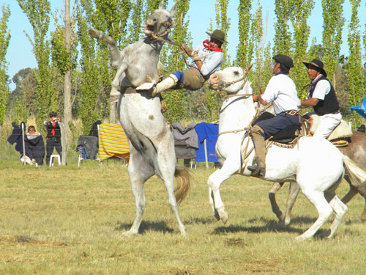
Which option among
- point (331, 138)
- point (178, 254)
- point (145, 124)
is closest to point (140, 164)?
point (145, 124)

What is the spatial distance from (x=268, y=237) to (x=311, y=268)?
2000mm

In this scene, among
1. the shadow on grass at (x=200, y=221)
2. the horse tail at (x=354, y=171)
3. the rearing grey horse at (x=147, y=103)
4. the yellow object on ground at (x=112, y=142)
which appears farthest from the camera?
the yellow object on ground at (x=112, y=142)

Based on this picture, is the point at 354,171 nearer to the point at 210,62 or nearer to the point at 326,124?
the point at 326,124

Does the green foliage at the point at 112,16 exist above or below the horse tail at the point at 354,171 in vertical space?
above

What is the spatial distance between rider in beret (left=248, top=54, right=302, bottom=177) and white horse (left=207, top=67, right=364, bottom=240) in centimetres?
17

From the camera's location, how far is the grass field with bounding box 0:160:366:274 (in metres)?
6.28

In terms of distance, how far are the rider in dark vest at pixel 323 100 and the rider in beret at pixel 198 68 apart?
67.8 inches

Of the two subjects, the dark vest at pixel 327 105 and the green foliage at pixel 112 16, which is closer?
the dark vest at pixel 327 105

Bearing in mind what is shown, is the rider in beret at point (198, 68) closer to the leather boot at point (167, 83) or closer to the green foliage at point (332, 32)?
the leather boot at point (167, 83)

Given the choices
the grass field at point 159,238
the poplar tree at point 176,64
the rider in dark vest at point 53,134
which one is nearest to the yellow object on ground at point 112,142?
the rider in dark vest at point 53,134

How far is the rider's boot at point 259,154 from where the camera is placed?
8.00m

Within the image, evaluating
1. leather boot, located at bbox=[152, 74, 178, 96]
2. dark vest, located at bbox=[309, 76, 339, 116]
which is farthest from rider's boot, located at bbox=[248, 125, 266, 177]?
dark vest, located at bbox=[309, 76, 339, 116]

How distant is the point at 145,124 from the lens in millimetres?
8359

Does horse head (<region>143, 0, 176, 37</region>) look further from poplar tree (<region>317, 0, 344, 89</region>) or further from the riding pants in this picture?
poplar tree (<region>317, 0, 344, 89</region>)
